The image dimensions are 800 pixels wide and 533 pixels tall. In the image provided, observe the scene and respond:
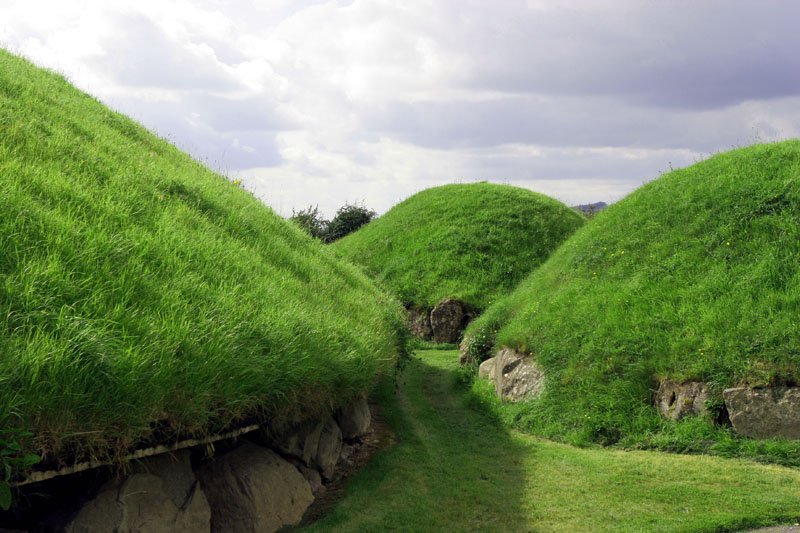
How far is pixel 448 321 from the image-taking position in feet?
57.9

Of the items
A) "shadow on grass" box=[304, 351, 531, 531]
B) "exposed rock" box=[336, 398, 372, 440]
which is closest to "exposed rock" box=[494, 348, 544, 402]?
"shadow on grass" box=[304, 351, 531, 531]

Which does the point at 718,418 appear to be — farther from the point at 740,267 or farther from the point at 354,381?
the point at 354,381

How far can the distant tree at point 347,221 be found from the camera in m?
35.0

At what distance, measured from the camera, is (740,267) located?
1055 centimetres

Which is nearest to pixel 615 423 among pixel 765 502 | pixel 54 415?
pixel 765 502

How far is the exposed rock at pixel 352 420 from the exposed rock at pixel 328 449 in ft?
1.08

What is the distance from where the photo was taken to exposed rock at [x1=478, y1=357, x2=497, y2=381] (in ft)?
41.5

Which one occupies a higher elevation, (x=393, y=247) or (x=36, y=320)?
(x=393, y=247)

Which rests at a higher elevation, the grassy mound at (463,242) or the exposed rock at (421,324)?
the grassy mound at (463,242)

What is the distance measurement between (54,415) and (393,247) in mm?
19398

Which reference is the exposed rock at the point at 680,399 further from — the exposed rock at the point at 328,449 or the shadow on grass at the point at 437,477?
the exposed rock at the point at 328,449

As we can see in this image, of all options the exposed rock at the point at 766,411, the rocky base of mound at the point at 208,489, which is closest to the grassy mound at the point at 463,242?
the exposed rock at the point at 766,411

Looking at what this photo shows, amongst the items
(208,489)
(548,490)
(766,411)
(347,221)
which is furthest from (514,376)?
(347,221)

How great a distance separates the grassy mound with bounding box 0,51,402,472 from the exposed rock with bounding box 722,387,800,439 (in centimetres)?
553
